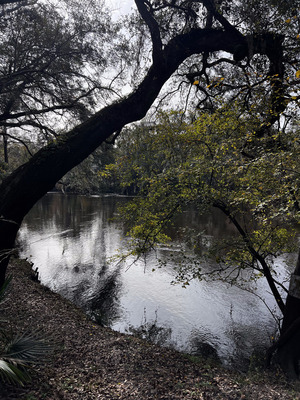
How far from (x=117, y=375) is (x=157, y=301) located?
640 centimetres

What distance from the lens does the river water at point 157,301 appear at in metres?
8.32

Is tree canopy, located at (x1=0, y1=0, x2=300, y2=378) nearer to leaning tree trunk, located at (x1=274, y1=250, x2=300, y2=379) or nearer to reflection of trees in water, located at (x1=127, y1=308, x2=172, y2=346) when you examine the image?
leaning tree trunk, located at (x1=274, y1=250, x2=300, y2=379)

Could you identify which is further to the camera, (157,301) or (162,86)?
(157,301)

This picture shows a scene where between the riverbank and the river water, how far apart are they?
7.78ft

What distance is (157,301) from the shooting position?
10.7 metres

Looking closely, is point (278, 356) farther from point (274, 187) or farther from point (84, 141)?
point (84, 141)

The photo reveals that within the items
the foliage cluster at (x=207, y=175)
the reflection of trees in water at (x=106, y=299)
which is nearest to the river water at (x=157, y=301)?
the reflection of trees in water at (x=106, y=299)

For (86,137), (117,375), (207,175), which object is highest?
(86,137)

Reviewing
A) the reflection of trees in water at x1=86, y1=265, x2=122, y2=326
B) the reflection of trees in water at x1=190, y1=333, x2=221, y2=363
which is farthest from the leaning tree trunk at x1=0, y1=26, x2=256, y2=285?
the reflection of trees in water at x1=190, y1=333, x2=221, y2=363

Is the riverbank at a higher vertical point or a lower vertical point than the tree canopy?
lower

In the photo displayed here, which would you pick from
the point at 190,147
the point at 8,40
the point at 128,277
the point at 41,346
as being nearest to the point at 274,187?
the point at 190,147

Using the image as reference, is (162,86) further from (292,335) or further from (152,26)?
(292,335)

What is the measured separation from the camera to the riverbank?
12.0 ft

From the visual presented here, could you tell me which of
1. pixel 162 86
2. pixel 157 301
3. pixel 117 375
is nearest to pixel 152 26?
pixel 162 86
